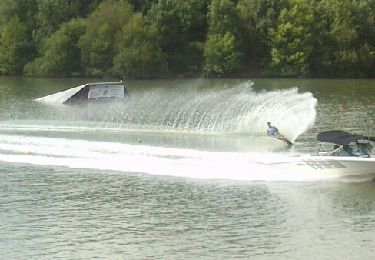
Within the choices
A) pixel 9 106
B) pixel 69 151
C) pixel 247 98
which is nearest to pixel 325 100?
pixel 247 98

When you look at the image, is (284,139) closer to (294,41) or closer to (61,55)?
(294,41)

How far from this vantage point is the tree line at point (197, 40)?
10025cm

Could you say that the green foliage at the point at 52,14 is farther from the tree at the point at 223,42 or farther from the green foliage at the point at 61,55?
the tree at the point at 223,42

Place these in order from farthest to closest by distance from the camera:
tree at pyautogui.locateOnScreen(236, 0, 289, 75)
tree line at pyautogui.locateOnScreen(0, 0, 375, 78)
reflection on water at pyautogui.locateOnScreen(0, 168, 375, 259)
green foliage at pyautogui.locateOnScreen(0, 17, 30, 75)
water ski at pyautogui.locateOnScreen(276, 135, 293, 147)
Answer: green foliage at pyautogui.locateOnScreen(0, 17, 30, 75)
tree at pyautogui.locateOnScreen(236, 0, 289, 75)
tree line at pyautogui.locateOnScreen(0, 0, 375, 78)
water ski at pyautogui.locateOnScreen(276, 135, 293, 147)
reflection on water at pyautogui.locateOnScreen(0, 168, 375, 259)

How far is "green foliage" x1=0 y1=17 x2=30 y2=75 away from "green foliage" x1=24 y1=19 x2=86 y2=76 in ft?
10.1

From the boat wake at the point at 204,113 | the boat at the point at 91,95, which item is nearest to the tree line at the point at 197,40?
the boat at the point at 91,95

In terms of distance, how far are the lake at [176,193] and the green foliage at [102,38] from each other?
61177mm

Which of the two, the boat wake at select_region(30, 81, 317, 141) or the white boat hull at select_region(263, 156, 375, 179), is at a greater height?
the white boat hull at select_region(263, 156, 375, 179)

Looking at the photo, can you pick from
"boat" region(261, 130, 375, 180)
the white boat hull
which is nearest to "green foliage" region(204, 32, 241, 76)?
"boat" region(261, 130, 375, 180)

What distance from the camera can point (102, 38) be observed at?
103750 mm

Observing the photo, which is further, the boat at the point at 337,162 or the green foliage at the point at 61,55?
the green foliage at the point at 61,55

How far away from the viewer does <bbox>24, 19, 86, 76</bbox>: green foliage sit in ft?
343

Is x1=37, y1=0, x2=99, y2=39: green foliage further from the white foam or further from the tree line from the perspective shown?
the white foam

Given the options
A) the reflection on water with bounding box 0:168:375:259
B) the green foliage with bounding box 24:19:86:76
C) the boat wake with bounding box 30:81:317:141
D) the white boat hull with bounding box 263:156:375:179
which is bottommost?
the green foliage with bounding box 24:19:86:76
